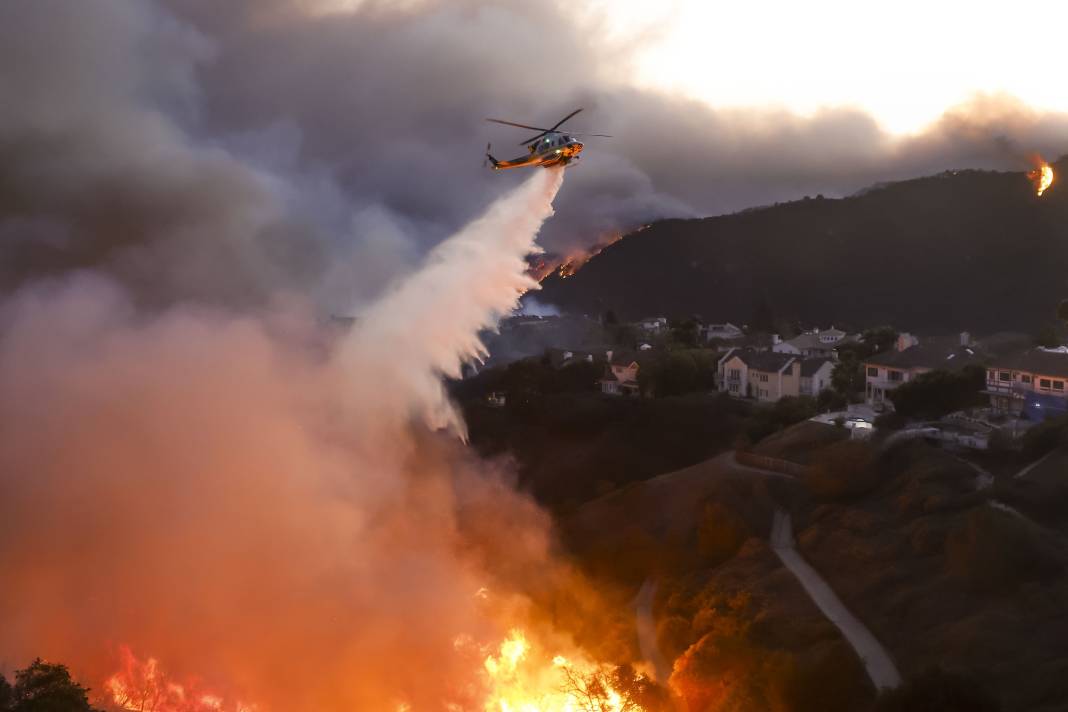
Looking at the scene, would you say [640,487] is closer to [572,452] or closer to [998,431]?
[572,452]

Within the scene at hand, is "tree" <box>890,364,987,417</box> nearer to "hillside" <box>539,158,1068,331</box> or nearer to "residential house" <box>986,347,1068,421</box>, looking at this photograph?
"residential house" <box>986,347,1068,421</box>

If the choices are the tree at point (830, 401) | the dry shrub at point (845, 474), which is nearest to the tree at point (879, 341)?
the tree at point (830, 401)

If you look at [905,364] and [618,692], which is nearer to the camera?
[618,692]

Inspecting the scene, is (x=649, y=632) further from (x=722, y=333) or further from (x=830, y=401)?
(x=722, y=333)

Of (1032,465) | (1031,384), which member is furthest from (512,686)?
(1031,384)

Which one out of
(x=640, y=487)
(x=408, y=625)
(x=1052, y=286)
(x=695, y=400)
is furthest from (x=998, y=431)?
(x=1052, y=286)
